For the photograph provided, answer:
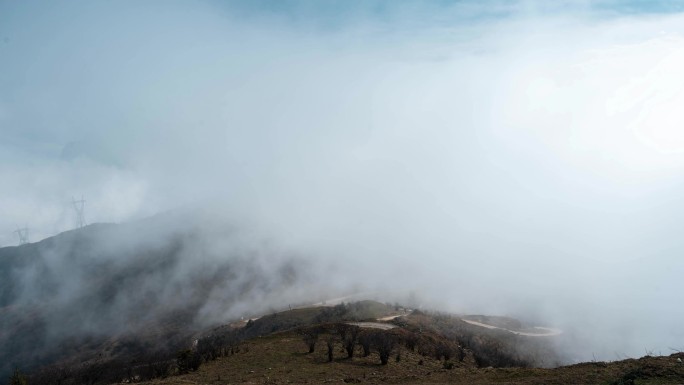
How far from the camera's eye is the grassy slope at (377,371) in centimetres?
2283

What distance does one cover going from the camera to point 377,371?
105 ft

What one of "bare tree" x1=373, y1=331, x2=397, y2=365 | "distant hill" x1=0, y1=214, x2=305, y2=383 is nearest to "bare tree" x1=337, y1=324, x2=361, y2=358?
"bare tree" x1=373, y1=331, x2=397, y2=365

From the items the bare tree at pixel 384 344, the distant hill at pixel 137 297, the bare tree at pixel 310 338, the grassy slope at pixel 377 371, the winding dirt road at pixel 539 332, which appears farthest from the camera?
the distant hill at pixel 137 297

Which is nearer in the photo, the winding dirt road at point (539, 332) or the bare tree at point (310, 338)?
the bare tree at point (310, 338)

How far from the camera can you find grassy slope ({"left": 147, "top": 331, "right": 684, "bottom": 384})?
74.9 ft

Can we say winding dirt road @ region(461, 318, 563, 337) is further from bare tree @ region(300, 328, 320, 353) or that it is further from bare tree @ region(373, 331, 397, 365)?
bare tree @ region(300, 328, 320, 353)

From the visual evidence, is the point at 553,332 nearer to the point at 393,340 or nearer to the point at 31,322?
the point at 393,340

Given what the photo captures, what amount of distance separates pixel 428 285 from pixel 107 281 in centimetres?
11067

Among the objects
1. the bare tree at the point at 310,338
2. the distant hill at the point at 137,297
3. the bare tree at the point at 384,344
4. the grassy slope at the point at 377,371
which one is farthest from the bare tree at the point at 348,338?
the distant hill at the point at 137,297

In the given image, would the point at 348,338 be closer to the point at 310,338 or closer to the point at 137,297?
the point at 310,338

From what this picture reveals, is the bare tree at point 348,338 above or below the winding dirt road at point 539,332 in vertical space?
above

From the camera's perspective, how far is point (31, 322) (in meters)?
145

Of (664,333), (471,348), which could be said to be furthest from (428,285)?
(471,348)

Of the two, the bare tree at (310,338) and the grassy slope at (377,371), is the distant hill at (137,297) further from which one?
the grassy slope at (377,371)
